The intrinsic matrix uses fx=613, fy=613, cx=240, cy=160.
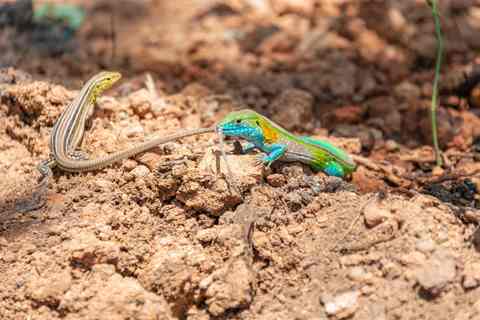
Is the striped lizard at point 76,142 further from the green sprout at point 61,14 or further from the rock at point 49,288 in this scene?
the green sprout at point 61,14

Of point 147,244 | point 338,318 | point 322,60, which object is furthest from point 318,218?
point 322,60

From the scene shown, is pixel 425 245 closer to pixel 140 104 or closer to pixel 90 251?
pixel 90 251

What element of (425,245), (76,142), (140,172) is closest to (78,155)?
(76,142)

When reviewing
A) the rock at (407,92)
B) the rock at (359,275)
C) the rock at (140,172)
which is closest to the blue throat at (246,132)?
the rock at (140,172)

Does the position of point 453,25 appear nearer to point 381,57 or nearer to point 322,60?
point 381,57

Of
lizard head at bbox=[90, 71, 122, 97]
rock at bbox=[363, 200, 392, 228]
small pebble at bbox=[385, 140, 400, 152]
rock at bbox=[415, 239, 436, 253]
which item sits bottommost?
small pebble at bbox=[385, 140, 400, 152]

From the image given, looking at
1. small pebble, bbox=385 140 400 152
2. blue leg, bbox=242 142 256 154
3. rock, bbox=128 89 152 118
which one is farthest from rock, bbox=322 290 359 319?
small pebble, bbox=385 140 400 152

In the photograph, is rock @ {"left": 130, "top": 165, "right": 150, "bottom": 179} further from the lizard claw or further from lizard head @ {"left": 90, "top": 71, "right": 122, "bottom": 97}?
lizard head @ {"left": 90, "top": 71, "right": 122, "bottom": 97}
